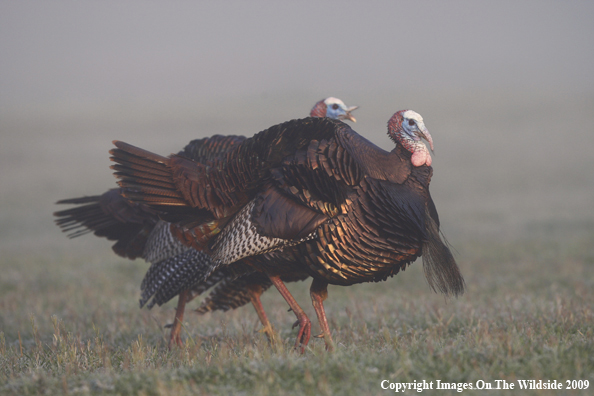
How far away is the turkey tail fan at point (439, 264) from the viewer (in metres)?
4.20

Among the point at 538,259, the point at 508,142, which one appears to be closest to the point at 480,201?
the point at 538,259

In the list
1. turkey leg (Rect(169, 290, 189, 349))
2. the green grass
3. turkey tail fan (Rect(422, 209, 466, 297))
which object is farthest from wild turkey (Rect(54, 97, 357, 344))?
turkey tail fan (Rect(422, 209, 466, 297))

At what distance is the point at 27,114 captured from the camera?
4106 centimetres

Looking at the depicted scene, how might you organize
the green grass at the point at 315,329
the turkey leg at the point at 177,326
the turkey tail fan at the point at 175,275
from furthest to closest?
the turkey leg at the point at 177,326
the turkey tail fan at the point at 175,275
the green grass at the point at 315,329

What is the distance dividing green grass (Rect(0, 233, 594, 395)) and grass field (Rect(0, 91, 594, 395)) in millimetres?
14

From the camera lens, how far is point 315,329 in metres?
5.79

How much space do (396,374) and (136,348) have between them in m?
1.89

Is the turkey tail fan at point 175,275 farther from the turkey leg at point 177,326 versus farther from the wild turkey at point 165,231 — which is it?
the turkey leg at point 177,326

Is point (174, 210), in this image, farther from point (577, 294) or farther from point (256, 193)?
point (577, 294)

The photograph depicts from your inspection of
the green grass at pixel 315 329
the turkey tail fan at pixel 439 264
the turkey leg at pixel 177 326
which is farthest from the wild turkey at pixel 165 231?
the turkey tail fan at pixel 439 264

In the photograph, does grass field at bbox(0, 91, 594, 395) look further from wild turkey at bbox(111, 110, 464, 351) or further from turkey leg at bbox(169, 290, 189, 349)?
wild turkey at bbox(111, 110, 464, 351)

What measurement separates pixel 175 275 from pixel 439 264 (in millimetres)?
2478

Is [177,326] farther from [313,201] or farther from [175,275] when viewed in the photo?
[313,201]

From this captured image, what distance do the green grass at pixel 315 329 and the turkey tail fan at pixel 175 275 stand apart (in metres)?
0.41
